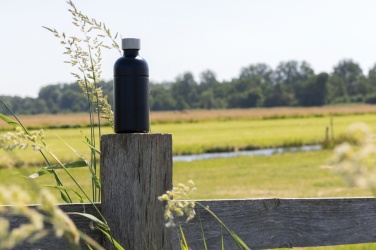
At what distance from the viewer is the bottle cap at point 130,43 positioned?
2609 mm

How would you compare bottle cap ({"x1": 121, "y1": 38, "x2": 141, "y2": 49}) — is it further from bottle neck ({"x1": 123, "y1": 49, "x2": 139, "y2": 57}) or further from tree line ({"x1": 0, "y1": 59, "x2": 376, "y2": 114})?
tree line ({"x1": 0, "y1": 59, "x2": 376, "y2": 114})

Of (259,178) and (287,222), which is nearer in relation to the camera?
(287,222)

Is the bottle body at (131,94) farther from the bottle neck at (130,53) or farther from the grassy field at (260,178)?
the grassy field at (260,178)

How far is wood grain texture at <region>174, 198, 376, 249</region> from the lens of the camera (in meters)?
2.65

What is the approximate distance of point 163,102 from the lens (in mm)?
124438

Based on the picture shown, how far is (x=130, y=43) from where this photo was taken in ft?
8.57

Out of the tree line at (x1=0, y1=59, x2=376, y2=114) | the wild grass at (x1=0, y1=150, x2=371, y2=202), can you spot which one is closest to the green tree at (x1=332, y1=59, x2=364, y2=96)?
the tree line at (x1=0, y1=59, x2=376, y2=114)

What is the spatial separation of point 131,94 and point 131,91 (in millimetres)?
12

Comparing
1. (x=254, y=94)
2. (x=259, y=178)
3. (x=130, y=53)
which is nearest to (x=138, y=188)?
(x=130, y=53)

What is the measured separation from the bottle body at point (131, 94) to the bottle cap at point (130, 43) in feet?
0.12

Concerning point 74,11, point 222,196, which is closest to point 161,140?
point 74,11

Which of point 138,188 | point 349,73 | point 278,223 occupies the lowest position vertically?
point 278,223

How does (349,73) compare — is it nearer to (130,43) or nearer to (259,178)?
(259,178)

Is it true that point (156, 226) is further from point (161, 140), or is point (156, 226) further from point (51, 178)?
point (51, 178)
